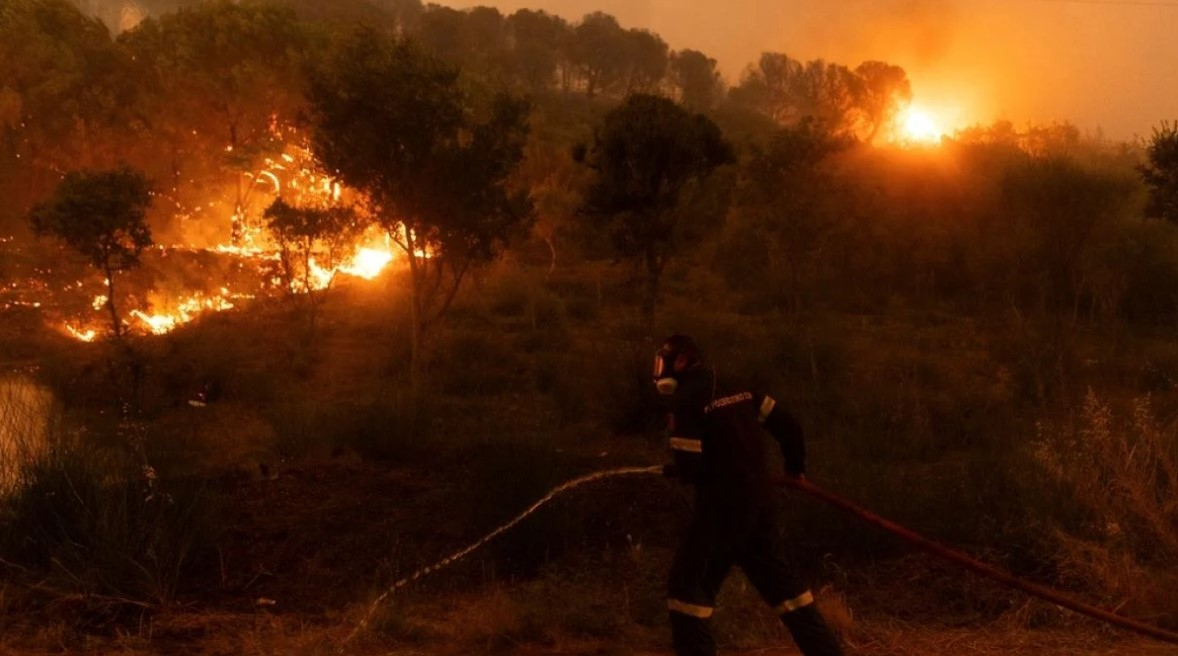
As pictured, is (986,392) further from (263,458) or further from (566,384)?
(263,458)

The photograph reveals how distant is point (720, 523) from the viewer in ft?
15.8

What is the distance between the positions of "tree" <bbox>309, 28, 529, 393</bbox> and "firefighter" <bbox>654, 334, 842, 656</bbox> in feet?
30.7

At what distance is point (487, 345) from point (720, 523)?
43.7 ft

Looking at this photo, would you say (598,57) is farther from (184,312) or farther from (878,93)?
(184,312)

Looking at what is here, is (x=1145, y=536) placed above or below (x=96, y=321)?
below

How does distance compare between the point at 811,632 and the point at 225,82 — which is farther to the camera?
the point at 225,82

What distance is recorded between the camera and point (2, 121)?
23375 mm

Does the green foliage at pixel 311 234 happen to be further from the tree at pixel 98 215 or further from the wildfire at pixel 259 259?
the tree at pixel 98 215

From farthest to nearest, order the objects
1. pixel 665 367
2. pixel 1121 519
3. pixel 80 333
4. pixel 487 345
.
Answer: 1. pixel 80 333
2. pixel 487 345
3. pixel 1121 519
4. pixel 665 367

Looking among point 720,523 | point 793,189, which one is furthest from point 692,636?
point 793,189

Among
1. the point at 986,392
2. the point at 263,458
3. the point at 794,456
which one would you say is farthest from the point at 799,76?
the point at 794,456

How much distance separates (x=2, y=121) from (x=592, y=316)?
15.0 m

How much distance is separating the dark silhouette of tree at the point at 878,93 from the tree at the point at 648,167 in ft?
77.3

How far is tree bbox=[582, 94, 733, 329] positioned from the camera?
13844 mm
